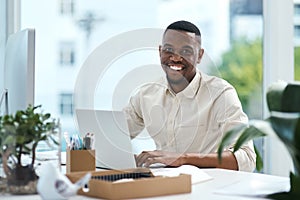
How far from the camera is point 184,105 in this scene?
2.62 meters

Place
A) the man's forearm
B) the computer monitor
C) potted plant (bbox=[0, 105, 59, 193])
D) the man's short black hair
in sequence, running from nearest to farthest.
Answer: potted plant (bbox=[0, 105, 59, 193]), the computer monitor, the man's forearm, the man's short black hair

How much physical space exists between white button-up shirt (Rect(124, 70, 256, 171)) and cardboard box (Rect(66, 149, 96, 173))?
49 centimetres

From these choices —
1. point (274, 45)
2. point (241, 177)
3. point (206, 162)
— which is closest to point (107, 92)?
point (206, 162)

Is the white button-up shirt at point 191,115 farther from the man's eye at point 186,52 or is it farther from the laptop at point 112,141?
the laptop at point 112,141

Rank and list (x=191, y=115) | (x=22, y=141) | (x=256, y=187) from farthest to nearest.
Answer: (x=191, y=115), (x=256, y=187), (x=22, y=141)

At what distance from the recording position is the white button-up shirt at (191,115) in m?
2.54

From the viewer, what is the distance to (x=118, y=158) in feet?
7.06

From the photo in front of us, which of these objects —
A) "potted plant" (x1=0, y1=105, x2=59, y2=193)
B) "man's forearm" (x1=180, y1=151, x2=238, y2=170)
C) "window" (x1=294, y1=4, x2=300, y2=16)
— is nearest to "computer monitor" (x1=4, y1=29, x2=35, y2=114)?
"potted plant" (x1=0, y1=105, x2=59, y2=193)

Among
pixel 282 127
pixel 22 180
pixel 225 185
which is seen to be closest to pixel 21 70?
pixel 22 180

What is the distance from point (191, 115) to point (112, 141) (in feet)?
1.80

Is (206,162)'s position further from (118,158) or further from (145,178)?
(145,178)

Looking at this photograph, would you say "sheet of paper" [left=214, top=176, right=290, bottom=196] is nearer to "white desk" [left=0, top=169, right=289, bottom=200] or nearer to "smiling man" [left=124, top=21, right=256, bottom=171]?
"white desk" [left=0, top=169, right=289, bottom=200]

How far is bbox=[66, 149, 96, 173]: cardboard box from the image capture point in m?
2.00

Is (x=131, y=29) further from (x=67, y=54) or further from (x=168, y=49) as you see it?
(x=168, y=49)
